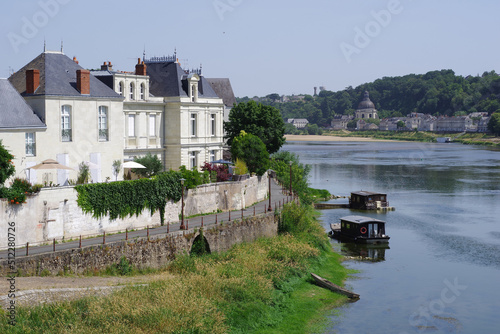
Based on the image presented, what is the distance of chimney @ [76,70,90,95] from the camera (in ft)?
117

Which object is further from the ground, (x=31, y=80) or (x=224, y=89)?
(x=224, y=89)

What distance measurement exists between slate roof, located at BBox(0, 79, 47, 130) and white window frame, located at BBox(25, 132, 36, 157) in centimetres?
46

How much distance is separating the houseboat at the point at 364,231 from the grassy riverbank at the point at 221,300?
6.81 meters

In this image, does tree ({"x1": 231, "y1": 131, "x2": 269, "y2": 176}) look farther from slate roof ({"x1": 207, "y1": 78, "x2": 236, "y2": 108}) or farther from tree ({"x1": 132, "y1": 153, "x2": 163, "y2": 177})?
slate roof ({"x1": 207, "y1": 78, "x2": 236, "y2": 108})

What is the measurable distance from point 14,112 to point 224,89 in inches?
1485

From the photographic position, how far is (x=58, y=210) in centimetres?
2909

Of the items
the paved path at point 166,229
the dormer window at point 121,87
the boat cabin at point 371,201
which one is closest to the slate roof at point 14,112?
the paved path at point 166,229

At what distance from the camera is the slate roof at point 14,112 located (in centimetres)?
3153

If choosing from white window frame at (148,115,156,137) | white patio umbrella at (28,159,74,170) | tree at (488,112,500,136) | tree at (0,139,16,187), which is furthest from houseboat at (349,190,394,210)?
tree at (488,112,500,136)

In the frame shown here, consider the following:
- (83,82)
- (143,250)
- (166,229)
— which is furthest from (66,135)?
(143,250)

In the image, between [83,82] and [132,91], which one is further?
[132,91]

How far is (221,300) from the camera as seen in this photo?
2703 cm

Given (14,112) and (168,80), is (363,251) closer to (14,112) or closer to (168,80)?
(168,80)

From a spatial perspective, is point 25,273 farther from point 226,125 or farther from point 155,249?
point 226,125
